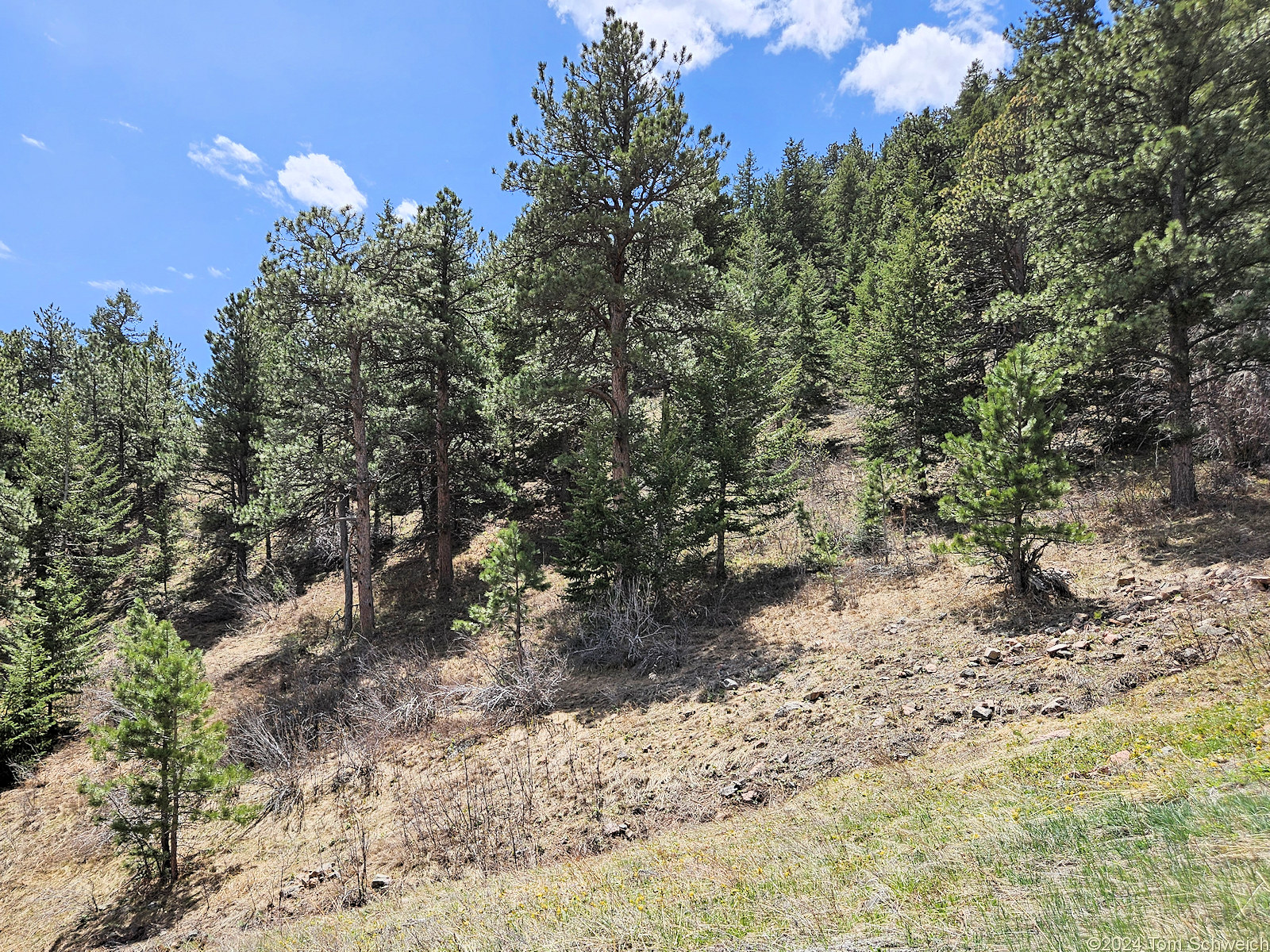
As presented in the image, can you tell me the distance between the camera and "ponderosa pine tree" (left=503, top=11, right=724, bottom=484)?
1280 cm

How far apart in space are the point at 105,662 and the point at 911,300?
31.0 metres

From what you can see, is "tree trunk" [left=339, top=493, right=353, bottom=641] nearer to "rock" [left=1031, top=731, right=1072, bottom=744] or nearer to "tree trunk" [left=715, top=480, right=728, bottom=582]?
"tree trunk" [left=715, top=480, right=728, bottom=582]

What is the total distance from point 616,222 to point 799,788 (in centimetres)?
1200

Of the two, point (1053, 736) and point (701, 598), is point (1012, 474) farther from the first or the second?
point (701, 598)

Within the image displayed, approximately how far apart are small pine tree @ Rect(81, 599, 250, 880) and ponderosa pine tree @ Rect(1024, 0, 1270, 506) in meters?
17.9

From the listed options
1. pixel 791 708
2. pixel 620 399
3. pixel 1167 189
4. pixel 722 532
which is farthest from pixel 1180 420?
pixel 620 399

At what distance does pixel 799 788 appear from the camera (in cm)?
661

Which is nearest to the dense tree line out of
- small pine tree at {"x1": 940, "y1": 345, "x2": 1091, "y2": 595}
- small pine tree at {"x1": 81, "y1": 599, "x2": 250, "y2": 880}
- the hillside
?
small pine tree at {"x1": 940, "y1": 345, "x2": 1091, "y2": 595}

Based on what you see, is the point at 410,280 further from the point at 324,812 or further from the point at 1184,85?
the point at 1184,85

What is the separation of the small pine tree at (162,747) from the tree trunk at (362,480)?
7.15 meters

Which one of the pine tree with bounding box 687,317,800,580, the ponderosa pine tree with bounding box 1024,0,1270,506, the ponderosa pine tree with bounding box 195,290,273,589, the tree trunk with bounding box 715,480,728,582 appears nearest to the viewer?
the ponderosa pine tree with bounding box 1024,0,1270,506

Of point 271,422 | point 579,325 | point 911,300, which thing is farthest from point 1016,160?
point 271,422

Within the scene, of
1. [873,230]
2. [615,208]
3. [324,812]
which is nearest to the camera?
[324,812]

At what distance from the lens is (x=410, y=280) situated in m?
16.9
